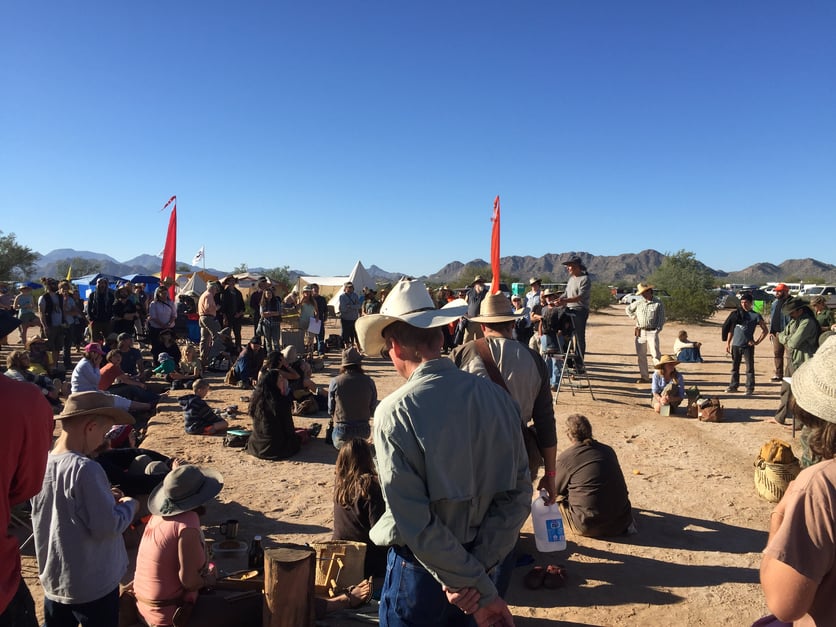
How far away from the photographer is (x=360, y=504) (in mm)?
4117

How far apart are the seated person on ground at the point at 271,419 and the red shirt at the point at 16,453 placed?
4.80 m

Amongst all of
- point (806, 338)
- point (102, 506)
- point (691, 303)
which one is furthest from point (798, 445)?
point (691, 303)

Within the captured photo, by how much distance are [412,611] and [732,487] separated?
536 centimetres

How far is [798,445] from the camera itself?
718cm

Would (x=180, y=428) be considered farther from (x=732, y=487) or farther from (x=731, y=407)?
(x=731, y=407)

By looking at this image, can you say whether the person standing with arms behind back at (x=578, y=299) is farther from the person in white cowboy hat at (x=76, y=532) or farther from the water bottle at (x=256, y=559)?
the person in white cowboy hat at (x=76, y=532)

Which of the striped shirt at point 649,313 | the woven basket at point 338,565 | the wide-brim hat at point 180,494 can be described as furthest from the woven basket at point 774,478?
the wide-brim hat at point 180,494

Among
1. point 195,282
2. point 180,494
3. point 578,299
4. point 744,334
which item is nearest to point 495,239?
point 578,299

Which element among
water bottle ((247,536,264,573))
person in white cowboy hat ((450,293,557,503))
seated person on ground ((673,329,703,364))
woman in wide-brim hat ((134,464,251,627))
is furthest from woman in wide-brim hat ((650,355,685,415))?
woman in wide-brim hat ((134,464,251,627))

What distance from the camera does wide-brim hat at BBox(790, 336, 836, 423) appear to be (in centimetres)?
157

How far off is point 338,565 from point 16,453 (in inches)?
98.8

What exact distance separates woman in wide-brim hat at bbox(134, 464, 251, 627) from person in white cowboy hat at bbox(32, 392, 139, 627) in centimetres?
41

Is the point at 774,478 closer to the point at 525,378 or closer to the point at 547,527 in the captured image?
the point at 547,527

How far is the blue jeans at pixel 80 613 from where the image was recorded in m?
2.66
